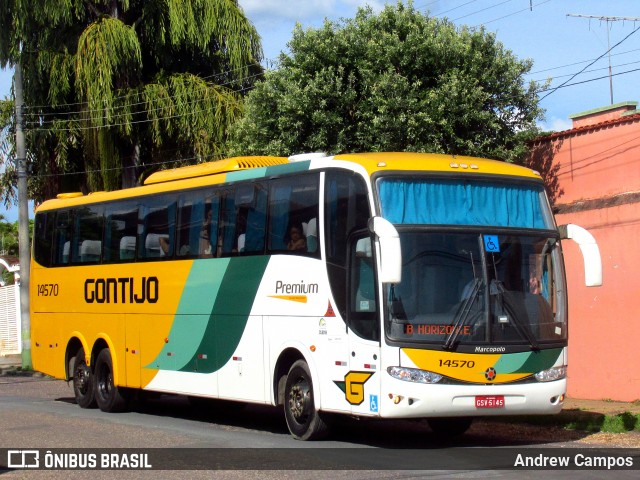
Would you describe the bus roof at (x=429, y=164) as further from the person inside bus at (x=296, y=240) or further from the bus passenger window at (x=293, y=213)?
the person inside bus at (x=296, y=240)

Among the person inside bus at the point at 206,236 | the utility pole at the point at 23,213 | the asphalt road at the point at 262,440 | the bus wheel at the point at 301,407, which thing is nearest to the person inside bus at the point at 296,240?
the bus wheel at the point at 301,407

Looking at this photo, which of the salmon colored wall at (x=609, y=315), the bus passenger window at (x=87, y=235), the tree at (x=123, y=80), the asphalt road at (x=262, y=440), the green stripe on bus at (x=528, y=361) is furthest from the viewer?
the tree at (x=123, y=80)

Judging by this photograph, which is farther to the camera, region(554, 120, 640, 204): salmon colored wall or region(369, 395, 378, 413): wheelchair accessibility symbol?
region(554, 120, 640, 204): salmon colored wall

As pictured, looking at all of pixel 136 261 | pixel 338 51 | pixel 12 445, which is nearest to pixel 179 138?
pixel 338 51

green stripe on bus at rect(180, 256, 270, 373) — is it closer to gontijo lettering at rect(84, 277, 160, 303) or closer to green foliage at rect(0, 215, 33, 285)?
gontijo lettering at rect(84, 277, 160, 303)

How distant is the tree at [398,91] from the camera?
18.9 metres

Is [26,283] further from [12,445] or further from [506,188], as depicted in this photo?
[506,188]

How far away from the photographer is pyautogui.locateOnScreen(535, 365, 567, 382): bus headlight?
1220 cm

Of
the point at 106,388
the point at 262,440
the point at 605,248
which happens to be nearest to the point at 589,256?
Result: the point at 262,440

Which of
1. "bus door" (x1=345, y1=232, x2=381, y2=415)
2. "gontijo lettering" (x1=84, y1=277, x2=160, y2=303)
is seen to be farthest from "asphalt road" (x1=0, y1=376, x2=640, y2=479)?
"gontijo lettering" (x1=84, y1=277, x2=160, y2=303)

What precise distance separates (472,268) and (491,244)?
1.36 ft

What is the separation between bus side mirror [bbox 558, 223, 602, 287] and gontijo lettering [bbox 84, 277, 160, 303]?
6858 mm

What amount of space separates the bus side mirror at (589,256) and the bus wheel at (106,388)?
28.3ft

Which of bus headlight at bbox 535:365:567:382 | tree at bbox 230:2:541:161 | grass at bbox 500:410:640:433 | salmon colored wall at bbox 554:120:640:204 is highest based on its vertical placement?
tree at bbox 230:2:541:161
